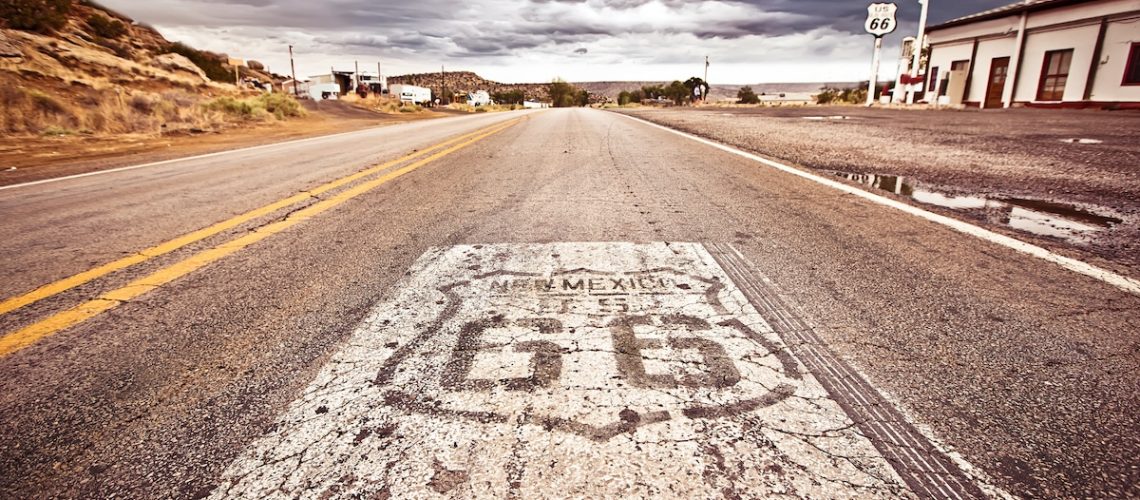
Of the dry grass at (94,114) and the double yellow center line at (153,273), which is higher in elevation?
the dry grass at (94,114)

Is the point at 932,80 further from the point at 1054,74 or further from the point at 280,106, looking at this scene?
the point at 280,106

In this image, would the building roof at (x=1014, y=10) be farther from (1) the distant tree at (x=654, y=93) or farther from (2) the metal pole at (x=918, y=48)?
(1) the distant tree at (x=654, y=93)

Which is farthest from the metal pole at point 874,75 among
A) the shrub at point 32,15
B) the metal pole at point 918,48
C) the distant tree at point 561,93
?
the distant tree at point 561,93

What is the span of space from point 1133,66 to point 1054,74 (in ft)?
10.4

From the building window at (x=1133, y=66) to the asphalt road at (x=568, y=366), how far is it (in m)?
28.4

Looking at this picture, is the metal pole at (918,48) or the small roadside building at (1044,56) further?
the metal pole at (918,48)

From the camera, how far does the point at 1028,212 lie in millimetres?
3652

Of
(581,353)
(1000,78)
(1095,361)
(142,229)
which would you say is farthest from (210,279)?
(1000,78)

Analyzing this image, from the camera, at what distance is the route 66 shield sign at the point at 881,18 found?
39.5 m

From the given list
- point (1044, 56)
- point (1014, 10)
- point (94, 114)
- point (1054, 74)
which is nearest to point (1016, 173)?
point (94, 114)

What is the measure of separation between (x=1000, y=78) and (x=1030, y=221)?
3202 cm

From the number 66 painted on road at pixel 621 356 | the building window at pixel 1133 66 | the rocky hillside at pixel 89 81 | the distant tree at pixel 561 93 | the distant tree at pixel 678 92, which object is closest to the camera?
the number 66 painted on road at pixel 621 356

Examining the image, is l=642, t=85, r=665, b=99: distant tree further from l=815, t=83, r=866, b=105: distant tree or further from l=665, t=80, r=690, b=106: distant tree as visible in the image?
l=815, t=83, r=866, b=105: distant tree

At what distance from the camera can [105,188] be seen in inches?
201
